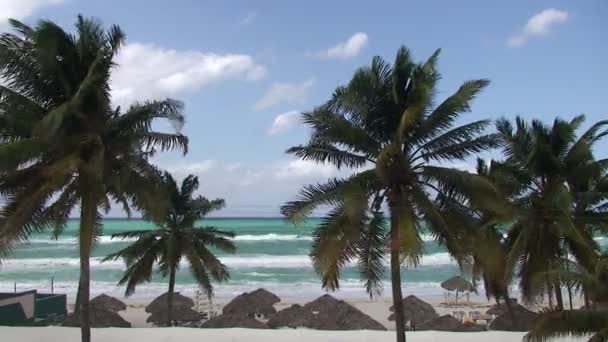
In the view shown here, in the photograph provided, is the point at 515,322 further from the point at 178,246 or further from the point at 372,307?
the point at 372,307

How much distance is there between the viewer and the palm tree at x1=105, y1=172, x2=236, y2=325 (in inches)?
749

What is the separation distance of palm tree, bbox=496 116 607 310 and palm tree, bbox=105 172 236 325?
924 cm

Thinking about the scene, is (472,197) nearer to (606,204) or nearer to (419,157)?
(419,157)

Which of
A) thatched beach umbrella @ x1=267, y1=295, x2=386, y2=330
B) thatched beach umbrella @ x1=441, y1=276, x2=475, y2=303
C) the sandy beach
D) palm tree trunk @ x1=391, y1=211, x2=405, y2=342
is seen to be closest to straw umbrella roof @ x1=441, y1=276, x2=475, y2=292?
thatched beach umbrella @ x1=441, y1=276, x2=475, y2=303

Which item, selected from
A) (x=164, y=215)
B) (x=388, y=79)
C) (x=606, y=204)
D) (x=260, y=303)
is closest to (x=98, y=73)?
(x=164, y=215)

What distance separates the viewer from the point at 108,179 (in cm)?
1210

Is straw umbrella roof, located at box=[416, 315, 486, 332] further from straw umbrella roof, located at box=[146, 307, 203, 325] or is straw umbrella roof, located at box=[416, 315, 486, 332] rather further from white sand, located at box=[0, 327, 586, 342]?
straw umbrella roof, located at box=[146, 307, 203, 325]

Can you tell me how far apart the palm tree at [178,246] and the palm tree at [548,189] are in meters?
9.24

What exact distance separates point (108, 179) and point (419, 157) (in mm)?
6048

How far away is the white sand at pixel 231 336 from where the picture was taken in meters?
14.5

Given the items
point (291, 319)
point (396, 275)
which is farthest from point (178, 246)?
point (396, 275)

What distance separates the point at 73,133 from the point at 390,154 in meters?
6.15

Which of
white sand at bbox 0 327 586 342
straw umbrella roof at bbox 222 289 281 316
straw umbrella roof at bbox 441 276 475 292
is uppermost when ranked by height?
straw umbrella roof at bbox 441 276 475 292

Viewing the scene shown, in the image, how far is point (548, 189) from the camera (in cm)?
1444
